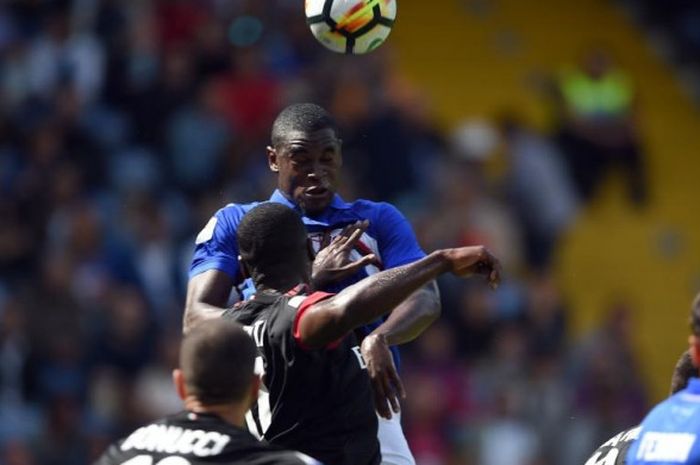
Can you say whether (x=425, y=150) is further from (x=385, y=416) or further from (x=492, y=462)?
(x=385, y=416)

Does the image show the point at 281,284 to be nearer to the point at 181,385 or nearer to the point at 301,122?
the point at 181,385

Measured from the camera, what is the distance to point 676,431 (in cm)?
556

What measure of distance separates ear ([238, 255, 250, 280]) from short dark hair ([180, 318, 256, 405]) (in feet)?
3.35

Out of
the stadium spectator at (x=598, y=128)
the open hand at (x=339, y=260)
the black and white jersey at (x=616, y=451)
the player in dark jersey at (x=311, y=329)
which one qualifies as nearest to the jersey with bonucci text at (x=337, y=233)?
the open hand at (x=339, y=260)

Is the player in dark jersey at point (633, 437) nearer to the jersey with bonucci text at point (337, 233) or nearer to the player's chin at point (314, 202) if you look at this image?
the jersey with bonucci text at point (337, 233)

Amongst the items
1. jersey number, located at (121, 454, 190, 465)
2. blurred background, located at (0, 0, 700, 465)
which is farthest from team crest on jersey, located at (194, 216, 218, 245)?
blurred background, located at (0, 0, 700, 465)

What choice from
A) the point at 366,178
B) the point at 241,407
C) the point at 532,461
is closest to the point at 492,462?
the point at 532,461

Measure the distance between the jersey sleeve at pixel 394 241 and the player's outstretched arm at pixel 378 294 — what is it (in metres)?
1.29

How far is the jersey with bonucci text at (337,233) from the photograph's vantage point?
23.1 feet

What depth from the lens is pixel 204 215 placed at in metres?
13.2

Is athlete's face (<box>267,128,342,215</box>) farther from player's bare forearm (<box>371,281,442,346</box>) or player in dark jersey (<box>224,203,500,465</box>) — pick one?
player in dark jersey (<box>224,203,500,465</box>)

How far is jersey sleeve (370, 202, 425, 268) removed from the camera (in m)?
7.16

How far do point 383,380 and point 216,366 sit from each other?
1052mm

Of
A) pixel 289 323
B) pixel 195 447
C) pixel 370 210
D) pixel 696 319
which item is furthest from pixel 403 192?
pixel 195 447
